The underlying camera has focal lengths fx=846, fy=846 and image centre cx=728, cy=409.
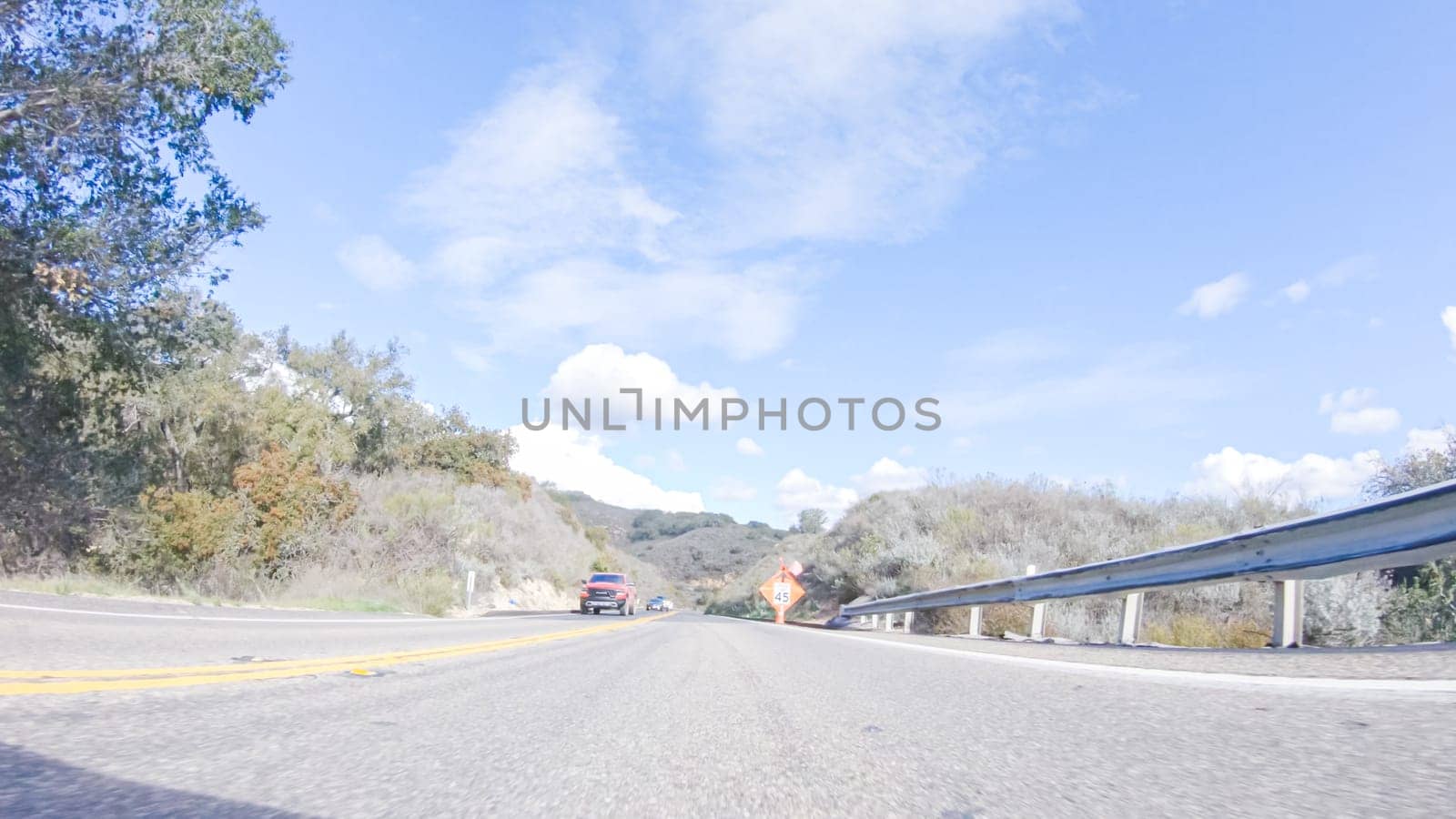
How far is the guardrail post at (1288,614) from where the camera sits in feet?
20.0

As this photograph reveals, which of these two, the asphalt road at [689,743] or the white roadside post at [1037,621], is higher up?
the asphalt road at [689,743]

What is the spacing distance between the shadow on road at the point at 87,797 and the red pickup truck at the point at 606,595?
28.6 metres

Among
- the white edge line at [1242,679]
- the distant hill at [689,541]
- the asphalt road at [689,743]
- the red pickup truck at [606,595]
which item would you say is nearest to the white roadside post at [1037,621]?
the white edge line at [1242,679]

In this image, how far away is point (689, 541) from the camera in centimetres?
14350

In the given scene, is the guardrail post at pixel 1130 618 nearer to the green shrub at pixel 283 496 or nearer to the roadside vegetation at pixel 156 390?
the roadside vegetation at pixel 156 390

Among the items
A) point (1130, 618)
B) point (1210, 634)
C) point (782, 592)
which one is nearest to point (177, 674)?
point (1130, 618)

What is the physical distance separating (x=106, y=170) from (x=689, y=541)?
130m

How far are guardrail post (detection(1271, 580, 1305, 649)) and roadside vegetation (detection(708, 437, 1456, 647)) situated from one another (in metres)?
2.67

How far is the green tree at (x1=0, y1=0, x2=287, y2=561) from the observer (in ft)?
49.2

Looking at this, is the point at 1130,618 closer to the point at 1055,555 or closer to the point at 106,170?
the point at 1055,555

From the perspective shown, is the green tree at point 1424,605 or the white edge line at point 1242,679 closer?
the white edge line at point 1242,679

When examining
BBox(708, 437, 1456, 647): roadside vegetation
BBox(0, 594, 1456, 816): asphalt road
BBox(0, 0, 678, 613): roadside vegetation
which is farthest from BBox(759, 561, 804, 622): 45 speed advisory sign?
BBox(0, 594, 1456, 816): asphalt road

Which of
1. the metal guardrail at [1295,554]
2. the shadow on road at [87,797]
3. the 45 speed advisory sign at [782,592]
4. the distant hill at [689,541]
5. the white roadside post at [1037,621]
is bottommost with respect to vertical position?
the distant hill at [689,541]

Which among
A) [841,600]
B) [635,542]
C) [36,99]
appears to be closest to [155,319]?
[36,99]
